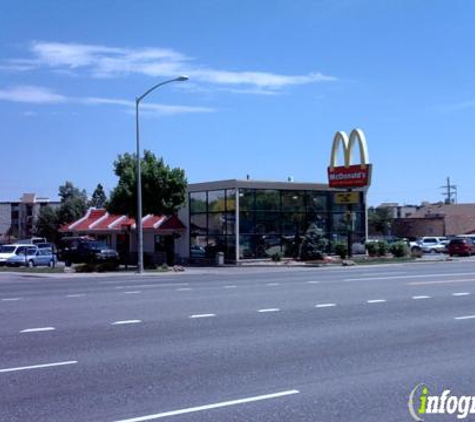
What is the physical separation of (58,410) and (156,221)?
45.5 metres

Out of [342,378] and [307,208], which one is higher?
[307,208]

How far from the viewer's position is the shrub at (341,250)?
48359 millimetres

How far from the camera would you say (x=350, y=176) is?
159ft

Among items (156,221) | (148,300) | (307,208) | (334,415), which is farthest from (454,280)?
(156,221)

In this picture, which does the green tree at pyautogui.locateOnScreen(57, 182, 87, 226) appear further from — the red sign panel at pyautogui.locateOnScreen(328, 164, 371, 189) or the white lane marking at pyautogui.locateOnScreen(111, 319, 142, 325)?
the white lane marking at pyautogui.locateOnScreen(111, 319, 142, 325)

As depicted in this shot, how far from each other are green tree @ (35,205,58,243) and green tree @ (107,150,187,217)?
166 ft

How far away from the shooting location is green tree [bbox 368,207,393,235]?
348 ft

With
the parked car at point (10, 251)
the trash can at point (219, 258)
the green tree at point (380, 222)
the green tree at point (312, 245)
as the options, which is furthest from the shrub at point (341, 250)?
the green tree at point (380, 222)

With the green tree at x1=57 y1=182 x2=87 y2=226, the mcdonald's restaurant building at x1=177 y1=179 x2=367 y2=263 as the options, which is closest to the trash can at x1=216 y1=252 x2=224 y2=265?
the mcdonald's restaurant building at x1=177 y1=179 x2=367 y2=263

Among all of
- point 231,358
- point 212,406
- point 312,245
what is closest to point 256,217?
point 312,245

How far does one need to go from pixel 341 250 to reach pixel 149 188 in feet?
46.2

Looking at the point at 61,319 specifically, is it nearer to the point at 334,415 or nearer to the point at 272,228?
the point at 334,415

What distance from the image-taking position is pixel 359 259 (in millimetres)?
46688

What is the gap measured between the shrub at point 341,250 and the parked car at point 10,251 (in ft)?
66.5
